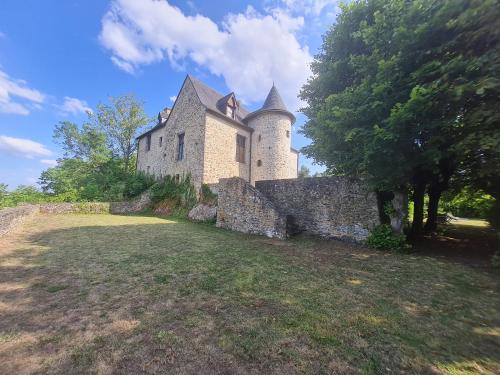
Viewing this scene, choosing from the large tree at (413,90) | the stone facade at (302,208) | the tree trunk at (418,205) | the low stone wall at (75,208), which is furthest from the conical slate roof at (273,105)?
the low stone wall at (75,208)

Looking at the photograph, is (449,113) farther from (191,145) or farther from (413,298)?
(191,145)

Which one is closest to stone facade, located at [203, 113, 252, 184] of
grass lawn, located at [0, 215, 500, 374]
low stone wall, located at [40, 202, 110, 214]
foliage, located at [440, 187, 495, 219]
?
low stone wall, located at [40, 202, 110, 214]

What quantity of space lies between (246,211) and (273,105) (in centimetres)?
1190

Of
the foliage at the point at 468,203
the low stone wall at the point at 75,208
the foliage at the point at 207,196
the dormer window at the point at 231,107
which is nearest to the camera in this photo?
the foliage at the point at 468,203

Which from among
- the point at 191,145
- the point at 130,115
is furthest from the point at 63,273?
the point at 130,115

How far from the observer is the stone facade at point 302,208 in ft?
25.1

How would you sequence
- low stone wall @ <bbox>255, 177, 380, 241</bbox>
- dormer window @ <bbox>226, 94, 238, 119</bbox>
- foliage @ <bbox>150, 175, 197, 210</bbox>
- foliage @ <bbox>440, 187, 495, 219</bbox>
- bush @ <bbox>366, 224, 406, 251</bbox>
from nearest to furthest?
bush @ <bbox>366, 224, 406, 251</bbox> < low stone wall @ <bbox>255, 177, 380, 241</bbox> < foliage @ <bbox>440, 187, 495, 219</bbox> < foliage @ <bbox>150, 175, 197, 210</bbox> < dormer window @ <bbox>226, 94, 238, 119</bbox>

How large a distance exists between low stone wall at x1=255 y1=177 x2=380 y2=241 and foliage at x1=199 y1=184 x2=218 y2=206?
5.23 meters

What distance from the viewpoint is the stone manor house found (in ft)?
53.0

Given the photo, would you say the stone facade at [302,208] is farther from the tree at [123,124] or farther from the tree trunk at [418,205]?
the tree at [123,124]

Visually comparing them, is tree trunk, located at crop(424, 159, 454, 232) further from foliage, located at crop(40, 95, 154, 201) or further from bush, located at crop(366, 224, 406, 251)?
foliage, located at crop(40, 95, 154, 201)

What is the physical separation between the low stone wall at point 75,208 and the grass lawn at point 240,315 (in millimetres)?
9717

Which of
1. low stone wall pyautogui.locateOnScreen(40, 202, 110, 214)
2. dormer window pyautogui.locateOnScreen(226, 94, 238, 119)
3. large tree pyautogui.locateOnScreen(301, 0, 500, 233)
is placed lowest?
low stone wall pyautogui.locateOnScreen(40, 202, 110, 214)

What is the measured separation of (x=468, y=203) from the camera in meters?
14.2
